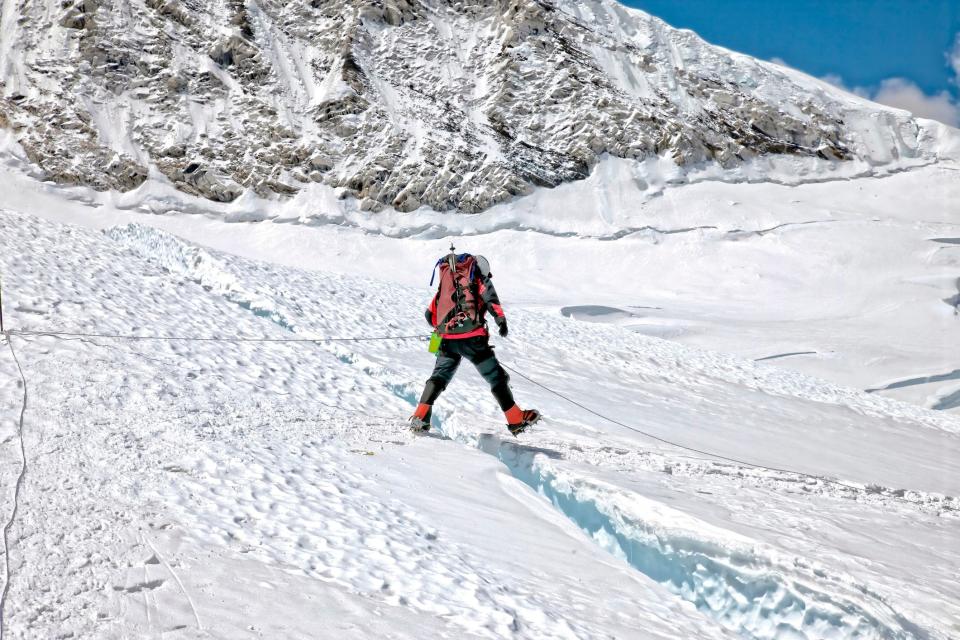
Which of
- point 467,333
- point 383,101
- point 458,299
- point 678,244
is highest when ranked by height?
point 383,101

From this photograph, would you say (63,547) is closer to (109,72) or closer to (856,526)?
(856,526)

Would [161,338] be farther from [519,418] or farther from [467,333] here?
[519,418]

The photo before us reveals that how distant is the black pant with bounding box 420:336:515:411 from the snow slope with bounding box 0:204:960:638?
1.47 feet

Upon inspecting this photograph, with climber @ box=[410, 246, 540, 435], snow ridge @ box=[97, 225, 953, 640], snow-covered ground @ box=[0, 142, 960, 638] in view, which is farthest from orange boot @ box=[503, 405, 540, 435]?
snow ridge @ box=[97, 225, 953, 640]

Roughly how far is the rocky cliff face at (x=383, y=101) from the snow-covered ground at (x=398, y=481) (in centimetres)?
2776

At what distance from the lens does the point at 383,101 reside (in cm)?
4234

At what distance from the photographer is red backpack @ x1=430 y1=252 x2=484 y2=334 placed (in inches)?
226

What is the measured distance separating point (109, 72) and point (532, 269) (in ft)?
96.5

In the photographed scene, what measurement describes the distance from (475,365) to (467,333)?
1.00ft

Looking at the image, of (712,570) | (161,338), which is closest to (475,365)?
(712,570)

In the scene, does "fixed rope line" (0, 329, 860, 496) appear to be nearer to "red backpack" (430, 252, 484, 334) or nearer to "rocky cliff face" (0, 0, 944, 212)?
"red backpack" (430, 252, 484, 334)

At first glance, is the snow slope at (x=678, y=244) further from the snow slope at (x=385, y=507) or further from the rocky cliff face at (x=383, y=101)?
the snow slope at (x=385, y=507)

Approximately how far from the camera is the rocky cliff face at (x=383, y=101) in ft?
127

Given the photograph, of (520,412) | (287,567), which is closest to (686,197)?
(520,412)
